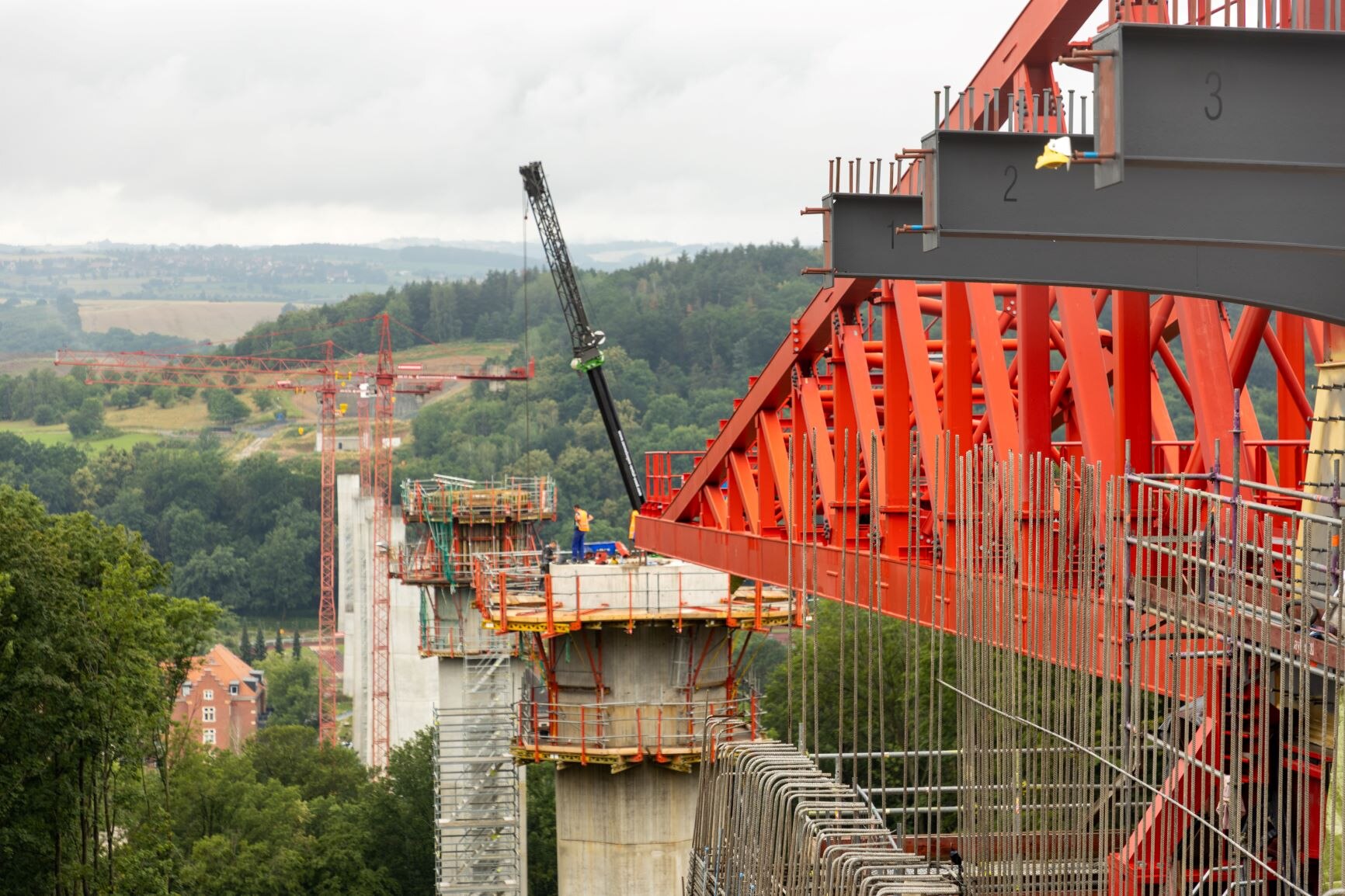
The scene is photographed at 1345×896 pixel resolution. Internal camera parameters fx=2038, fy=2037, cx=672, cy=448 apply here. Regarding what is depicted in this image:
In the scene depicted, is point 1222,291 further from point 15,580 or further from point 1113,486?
point 15,580

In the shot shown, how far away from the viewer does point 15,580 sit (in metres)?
35.5

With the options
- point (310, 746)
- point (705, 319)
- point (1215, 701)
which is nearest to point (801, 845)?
point (1215, 701)

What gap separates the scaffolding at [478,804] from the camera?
5556 cm

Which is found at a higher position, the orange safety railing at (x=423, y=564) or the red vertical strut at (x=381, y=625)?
the orange safety railing at (x=423, y=564)

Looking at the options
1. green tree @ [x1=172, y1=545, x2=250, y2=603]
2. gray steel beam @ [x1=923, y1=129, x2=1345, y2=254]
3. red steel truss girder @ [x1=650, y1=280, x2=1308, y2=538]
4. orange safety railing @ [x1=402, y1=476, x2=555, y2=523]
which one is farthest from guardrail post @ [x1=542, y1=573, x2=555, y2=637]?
green tree @ [x1=172, y1=545, x2=250, y2=603]

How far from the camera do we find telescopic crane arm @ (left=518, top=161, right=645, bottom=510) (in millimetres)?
Answer: 62312

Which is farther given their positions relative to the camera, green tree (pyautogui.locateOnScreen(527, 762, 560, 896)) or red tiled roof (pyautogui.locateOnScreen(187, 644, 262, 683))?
red tiled roof (pyautogui.locateOnScreen(187, 644, 262, 683))

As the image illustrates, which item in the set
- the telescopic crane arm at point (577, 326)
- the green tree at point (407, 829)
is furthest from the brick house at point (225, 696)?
the green tree at point (407, 829)

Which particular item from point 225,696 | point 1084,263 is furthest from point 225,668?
point 1084,263

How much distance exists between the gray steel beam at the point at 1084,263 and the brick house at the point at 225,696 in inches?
5443

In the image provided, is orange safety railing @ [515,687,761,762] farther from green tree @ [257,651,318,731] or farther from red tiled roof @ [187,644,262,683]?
red tiled roof @ [187,644,262,683]

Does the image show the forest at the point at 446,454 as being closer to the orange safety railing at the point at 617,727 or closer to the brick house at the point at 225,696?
the brick house at the point at 225,696

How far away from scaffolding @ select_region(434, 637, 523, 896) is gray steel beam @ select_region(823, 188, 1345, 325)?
136 feet

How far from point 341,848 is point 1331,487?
52.7 meters
